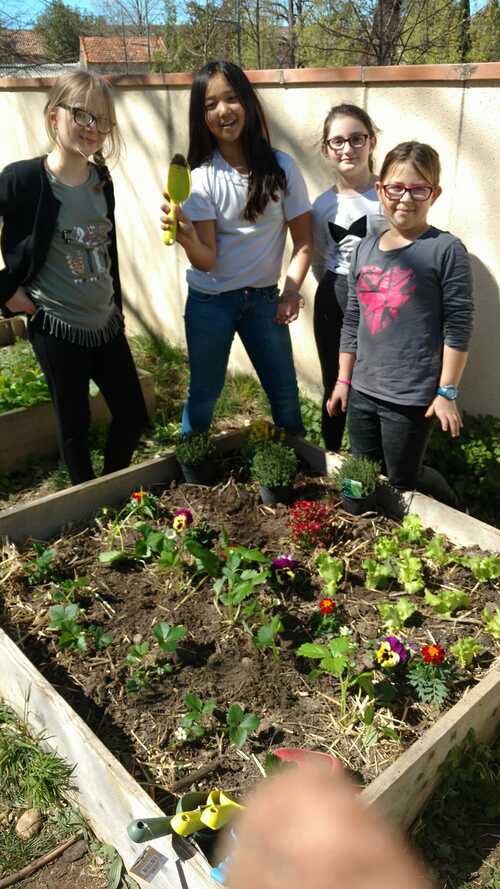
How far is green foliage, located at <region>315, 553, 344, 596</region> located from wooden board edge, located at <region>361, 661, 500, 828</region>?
1.95 ft

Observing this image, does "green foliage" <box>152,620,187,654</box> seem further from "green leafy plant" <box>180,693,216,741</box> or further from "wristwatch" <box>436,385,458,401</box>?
"wristwatch" <box>436,385,458,401</box>

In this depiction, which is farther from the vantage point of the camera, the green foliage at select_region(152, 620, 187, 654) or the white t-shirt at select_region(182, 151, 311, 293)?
the white t-shirt at select_region(182, 151, 311, 293)

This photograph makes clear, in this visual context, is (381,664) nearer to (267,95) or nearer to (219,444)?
(219,444)

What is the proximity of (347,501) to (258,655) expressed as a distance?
86cm

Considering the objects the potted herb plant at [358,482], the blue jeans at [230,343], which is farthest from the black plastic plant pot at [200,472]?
the potted herb plant at [358,482]

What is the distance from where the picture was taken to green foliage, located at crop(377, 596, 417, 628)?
2176mm

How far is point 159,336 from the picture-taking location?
571cm

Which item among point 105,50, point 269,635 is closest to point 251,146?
point 269,635

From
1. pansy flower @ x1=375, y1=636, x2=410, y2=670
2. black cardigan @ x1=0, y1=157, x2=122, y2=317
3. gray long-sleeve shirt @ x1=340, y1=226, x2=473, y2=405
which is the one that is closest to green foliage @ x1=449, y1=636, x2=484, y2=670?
pansy flower @ x1=375, y1=636, x2=410, y2=670

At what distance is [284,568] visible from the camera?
238 cm

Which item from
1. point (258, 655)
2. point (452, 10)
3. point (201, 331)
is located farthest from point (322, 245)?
point (452, 10)


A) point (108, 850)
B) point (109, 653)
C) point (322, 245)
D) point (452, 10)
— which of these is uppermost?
point (452, 10)

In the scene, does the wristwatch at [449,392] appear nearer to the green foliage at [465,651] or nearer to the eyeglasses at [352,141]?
the green foliage at [465,651]

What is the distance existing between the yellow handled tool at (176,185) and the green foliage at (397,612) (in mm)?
1537
